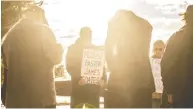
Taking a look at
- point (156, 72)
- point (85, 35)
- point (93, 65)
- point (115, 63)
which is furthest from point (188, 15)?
point (156, 72)

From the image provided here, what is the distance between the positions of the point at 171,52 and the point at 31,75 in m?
2.18

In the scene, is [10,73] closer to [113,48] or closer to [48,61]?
[48,61]

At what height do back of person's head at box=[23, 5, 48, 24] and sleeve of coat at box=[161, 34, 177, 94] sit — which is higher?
back of person's head at box=[23, 5, 48, 24]

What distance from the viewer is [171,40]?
21.7 feet

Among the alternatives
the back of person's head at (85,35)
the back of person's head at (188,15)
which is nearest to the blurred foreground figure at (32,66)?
the back of person's head at (188,15)

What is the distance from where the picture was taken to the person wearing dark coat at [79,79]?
8.43m

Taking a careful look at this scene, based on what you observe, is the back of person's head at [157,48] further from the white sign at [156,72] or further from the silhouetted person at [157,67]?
the white sign at [156,72]

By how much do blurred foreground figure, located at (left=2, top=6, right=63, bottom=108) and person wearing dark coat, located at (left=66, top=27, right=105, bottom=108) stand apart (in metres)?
2.75

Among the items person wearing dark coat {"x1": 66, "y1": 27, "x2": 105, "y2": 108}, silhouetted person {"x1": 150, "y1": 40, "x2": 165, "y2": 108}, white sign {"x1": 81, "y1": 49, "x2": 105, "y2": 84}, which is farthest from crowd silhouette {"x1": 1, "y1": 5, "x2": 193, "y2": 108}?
silhouetted person {"x1": 150, "y1": 40, "x2": 165, "y2": 108}

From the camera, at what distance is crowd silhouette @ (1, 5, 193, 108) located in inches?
219

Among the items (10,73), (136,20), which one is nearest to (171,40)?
→ (136,20)

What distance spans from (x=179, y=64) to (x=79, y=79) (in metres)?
2.44

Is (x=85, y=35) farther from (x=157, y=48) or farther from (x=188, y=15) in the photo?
(x=188, y=15)

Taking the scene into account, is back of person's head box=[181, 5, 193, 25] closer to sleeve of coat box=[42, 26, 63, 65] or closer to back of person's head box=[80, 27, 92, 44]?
sleeve of coat box=[42, 26, 63, 65]
